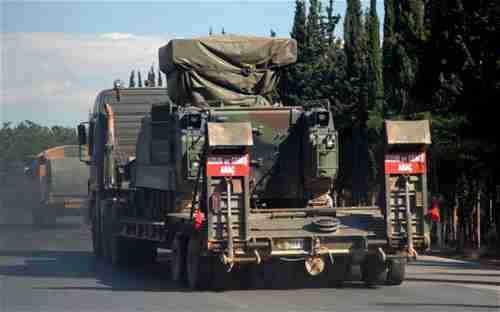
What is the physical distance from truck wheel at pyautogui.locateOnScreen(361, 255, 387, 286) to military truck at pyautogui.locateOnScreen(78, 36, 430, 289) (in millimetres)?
16

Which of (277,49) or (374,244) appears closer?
(374,244)

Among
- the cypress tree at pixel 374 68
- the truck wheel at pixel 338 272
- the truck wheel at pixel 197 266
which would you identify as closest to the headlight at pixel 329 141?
the truck wheel at pixel 338 272

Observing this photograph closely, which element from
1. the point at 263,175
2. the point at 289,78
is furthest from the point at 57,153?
the point at 263,175

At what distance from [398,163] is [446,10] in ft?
25.3

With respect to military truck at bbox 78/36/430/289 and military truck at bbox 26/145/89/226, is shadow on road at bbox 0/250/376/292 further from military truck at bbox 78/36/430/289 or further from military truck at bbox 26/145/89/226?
military truck at bbox 26/145/89/226

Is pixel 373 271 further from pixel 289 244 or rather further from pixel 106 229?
pixel 106 229

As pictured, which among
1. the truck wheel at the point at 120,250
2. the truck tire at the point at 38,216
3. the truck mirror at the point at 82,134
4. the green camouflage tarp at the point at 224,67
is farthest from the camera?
the truck tire at the point at 38,216

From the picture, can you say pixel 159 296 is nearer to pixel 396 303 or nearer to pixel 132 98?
pixel 396 303

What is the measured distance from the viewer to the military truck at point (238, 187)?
52.4ft

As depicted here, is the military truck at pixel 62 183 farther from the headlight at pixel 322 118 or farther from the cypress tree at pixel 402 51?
the headlight at pixel 322 118

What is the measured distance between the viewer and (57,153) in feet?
135

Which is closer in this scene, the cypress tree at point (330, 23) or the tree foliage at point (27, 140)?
the cypress tree at point (330, 23)

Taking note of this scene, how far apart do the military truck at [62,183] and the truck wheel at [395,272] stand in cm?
2358

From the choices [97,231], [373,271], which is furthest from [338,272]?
[97,231]
